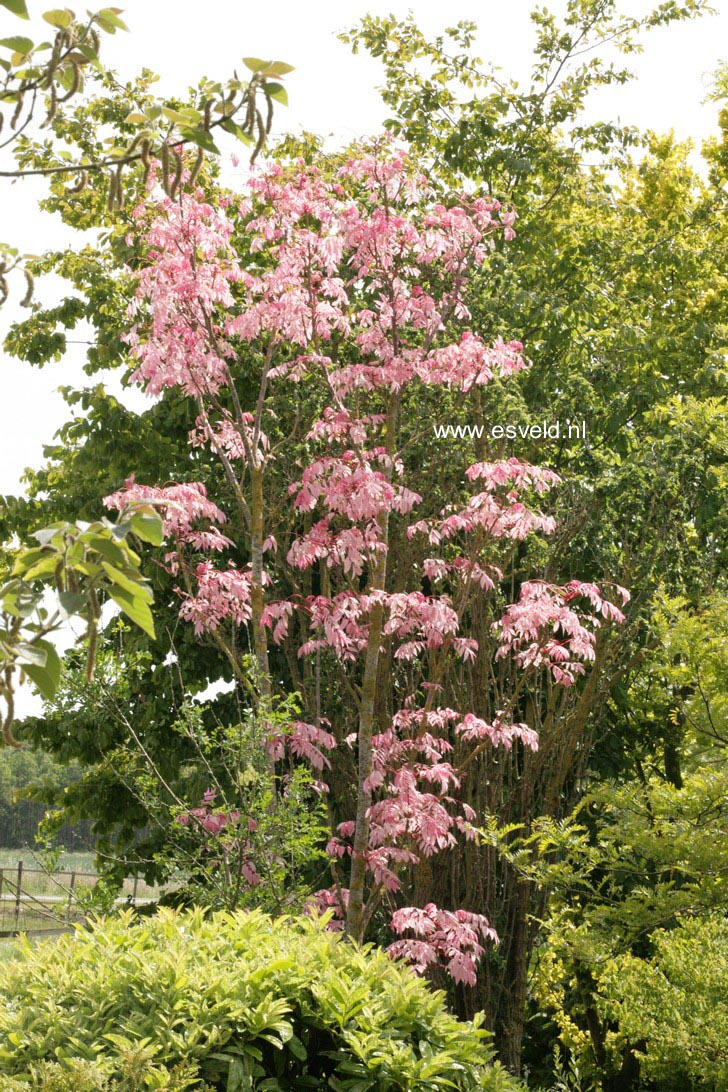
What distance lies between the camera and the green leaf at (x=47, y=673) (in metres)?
1.40

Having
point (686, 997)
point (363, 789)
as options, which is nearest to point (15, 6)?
point (686, 997)

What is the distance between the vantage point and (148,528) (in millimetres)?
1402

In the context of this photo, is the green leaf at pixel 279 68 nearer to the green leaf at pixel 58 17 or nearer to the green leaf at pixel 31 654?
the green leaf at pixel 58 17

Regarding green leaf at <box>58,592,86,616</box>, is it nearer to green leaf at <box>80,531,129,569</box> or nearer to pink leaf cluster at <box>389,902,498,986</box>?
green leaf at <box>80,531,129,569</box>

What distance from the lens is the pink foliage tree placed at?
5926 mm

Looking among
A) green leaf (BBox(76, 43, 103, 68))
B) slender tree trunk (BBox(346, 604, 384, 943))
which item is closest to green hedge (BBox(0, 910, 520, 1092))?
slender tree trunk (BBox(346, 604, 384, 943))

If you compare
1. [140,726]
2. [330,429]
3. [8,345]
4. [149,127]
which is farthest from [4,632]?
[8,345]

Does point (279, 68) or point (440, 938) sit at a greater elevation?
point (279, 68)

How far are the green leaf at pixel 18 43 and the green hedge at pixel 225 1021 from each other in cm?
235

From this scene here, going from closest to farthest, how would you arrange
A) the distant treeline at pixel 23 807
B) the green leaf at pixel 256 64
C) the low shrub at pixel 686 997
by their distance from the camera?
→ the green leaf at pixel 256 64
the low shrub at pixel 686 997
the distant treeline at pixel 23 807

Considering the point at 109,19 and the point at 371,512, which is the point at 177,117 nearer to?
the point at 109,19

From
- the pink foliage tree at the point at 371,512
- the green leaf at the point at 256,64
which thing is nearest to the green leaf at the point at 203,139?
the green leaf at the point at 256,64

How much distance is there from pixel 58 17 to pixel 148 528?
0.87m

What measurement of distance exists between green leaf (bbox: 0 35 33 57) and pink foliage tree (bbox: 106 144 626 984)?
3.89 meters
